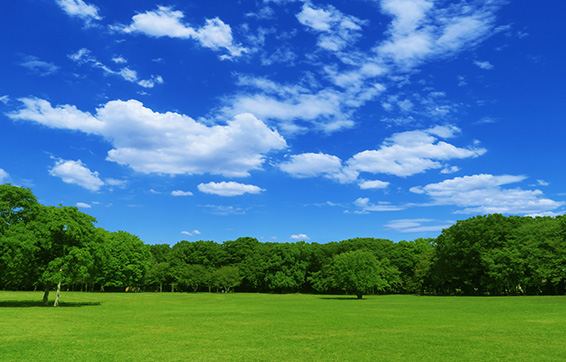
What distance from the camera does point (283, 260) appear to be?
12600cm

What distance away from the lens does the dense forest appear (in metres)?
47.5

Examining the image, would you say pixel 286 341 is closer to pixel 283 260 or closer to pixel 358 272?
pixel 358 272

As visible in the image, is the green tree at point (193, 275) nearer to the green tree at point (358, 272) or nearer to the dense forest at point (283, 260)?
the dense forest at point (283, 260)

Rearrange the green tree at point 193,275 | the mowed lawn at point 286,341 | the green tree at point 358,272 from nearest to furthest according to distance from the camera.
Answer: the mowed lawn at point 286,341 → the green tree at point 358,272 → the green tree at point 193,275

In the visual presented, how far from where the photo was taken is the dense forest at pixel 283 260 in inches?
1870

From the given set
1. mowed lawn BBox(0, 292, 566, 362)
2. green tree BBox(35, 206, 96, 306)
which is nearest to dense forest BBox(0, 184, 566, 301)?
green tree BBox(35, 206, 96, 306)

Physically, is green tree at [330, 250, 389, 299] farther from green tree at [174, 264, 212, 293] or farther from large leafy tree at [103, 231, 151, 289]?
large leafy tree at [103, 231, 151, 289]

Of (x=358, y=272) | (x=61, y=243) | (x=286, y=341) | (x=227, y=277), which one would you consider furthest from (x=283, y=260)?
(x=286, y=341)

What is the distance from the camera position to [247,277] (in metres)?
127

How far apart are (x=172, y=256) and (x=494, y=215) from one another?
96521 mm

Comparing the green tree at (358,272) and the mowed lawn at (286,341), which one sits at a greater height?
the green tree at (358,272)

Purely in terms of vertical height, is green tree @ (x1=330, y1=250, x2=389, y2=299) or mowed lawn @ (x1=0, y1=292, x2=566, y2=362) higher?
green tree @ (x1=330, y1=250, x2=389, y2=299)

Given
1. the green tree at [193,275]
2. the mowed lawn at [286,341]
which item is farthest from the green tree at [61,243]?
the green tree at [193,275]

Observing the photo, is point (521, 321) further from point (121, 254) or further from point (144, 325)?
point (121, 254)
